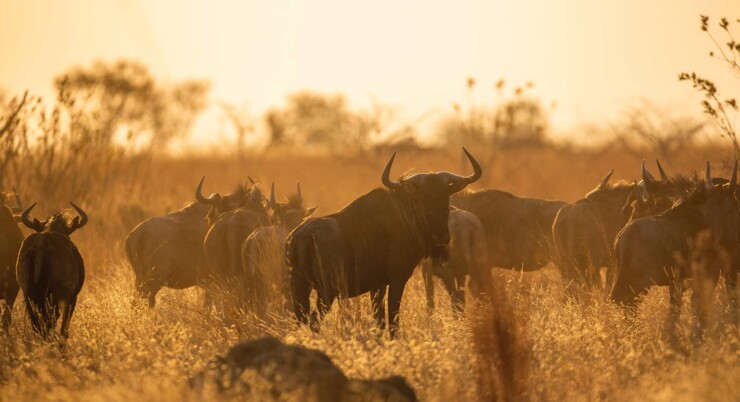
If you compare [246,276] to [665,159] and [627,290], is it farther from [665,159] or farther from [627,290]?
[665,159]

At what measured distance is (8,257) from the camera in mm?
10516

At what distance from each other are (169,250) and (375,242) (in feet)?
10.9

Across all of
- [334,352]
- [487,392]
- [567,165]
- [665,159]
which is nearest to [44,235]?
[334,352]

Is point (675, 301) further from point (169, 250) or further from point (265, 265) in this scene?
point (169, 250)

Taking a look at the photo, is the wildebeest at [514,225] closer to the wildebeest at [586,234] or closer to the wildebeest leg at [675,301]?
the wildebeest at [586,234]

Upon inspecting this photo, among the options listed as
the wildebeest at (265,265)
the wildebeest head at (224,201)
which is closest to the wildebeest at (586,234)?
the wildebeest at (265,265)

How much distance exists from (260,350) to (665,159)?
25.0 meters

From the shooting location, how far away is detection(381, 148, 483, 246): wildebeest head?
9625 millimetres

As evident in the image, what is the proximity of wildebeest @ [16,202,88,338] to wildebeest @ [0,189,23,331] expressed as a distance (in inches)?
22.3

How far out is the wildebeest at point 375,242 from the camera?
929 cm

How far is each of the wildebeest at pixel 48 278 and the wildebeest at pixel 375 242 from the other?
188 cm

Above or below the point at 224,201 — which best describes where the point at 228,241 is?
below

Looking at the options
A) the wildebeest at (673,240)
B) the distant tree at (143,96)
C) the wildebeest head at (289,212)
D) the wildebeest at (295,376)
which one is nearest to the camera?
the wildebeest at (295,376)

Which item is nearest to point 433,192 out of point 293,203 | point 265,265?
point 265,265
